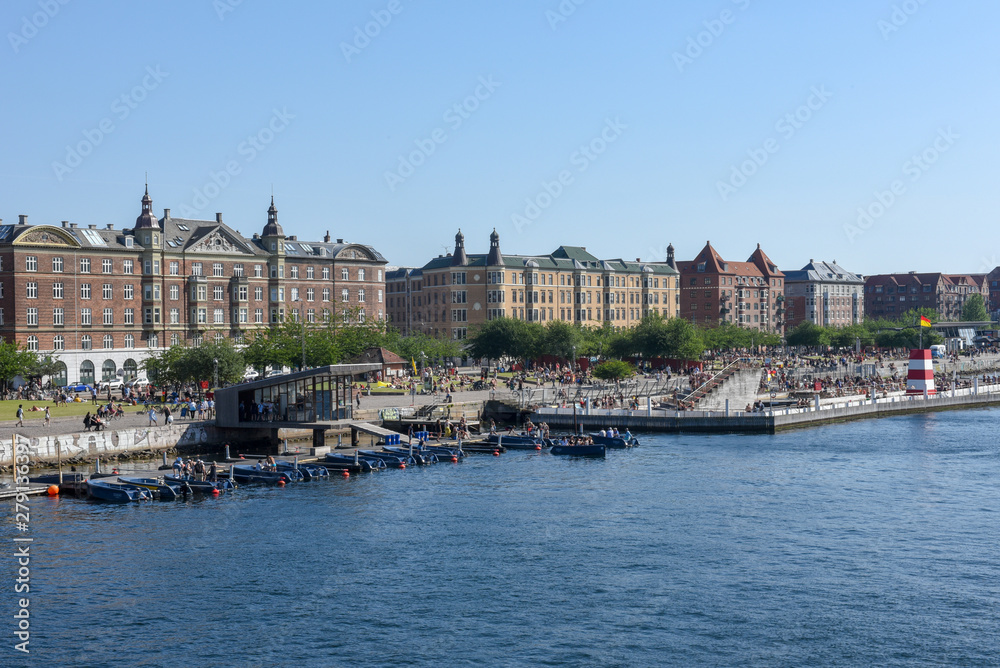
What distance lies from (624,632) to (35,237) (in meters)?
88.7

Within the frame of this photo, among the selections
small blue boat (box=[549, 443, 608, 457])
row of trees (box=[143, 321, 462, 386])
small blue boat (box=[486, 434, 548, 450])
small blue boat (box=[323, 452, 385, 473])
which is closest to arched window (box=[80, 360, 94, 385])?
row of trees (box=[143, 321, 462, 386])

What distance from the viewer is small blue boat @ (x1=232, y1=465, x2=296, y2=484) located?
58.9 m

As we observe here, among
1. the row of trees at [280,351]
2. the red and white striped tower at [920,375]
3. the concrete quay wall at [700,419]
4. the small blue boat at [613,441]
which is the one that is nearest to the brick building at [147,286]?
the row of trees at [280,351]

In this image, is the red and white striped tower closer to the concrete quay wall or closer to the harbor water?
the concrete quay wall

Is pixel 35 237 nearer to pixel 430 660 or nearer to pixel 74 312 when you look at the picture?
pixel 74 312

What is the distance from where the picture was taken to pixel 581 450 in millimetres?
71250

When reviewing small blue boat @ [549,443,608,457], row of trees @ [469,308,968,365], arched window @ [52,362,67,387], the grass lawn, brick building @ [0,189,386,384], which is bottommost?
small blue boat @ [549,443,608,457]

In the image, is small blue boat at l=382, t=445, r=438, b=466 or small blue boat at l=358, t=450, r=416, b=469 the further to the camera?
small blue boat at l=382, t=445, r=438, b=466

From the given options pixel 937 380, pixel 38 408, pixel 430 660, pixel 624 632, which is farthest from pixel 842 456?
pixel 937 380

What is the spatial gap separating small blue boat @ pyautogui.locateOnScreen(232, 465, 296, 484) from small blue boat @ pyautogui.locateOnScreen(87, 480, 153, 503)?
614 centimetres

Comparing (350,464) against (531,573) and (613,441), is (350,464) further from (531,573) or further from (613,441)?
(531,573)

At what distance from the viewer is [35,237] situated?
10369 centimetres

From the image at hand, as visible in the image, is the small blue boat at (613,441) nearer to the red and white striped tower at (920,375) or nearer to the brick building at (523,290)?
the red and white striped tower at (920,375)

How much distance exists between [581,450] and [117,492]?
101 ft
